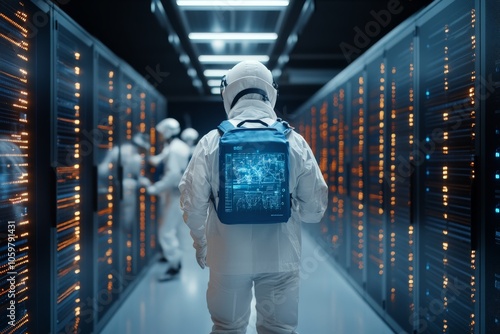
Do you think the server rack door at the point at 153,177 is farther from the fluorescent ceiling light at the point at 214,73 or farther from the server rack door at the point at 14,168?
the server rack door at the point at 14,168

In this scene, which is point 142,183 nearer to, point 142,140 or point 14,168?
point 142,140

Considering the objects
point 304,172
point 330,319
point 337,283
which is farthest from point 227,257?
point 337,283

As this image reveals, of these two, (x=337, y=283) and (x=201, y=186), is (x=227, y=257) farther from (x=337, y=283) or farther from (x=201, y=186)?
(x=337, y=283)

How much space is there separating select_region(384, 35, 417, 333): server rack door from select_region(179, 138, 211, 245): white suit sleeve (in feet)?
4.42

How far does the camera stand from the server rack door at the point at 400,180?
2529mm

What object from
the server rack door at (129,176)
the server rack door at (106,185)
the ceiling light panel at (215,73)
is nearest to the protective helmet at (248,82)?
the server rack door at (106,185)

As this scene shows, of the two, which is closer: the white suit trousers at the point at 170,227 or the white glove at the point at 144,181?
the white glove at the point at 144,181

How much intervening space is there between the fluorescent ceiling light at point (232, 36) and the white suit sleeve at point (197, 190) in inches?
103

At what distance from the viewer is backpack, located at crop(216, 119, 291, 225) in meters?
1.80

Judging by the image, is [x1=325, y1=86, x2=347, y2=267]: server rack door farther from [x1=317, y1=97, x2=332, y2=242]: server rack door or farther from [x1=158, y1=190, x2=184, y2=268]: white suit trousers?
[x1=158, y1=190, x2=184, y2=268]: white suit trousers

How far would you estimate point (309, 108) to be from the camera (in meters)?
6.32

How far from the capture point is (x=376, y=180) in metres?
3.20

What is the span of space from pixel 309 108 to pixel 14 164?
5046 millimetres

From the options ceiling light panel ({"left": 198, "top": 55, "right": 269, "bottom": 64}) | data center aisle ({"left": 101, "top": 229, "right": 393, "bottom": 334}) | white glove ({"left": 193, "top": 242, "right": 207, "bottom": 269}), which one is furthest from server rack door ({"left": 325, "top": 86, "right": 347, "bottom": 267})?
white glove ({"left": 193, "top": 242, "right": 207, "bottom": 269})
